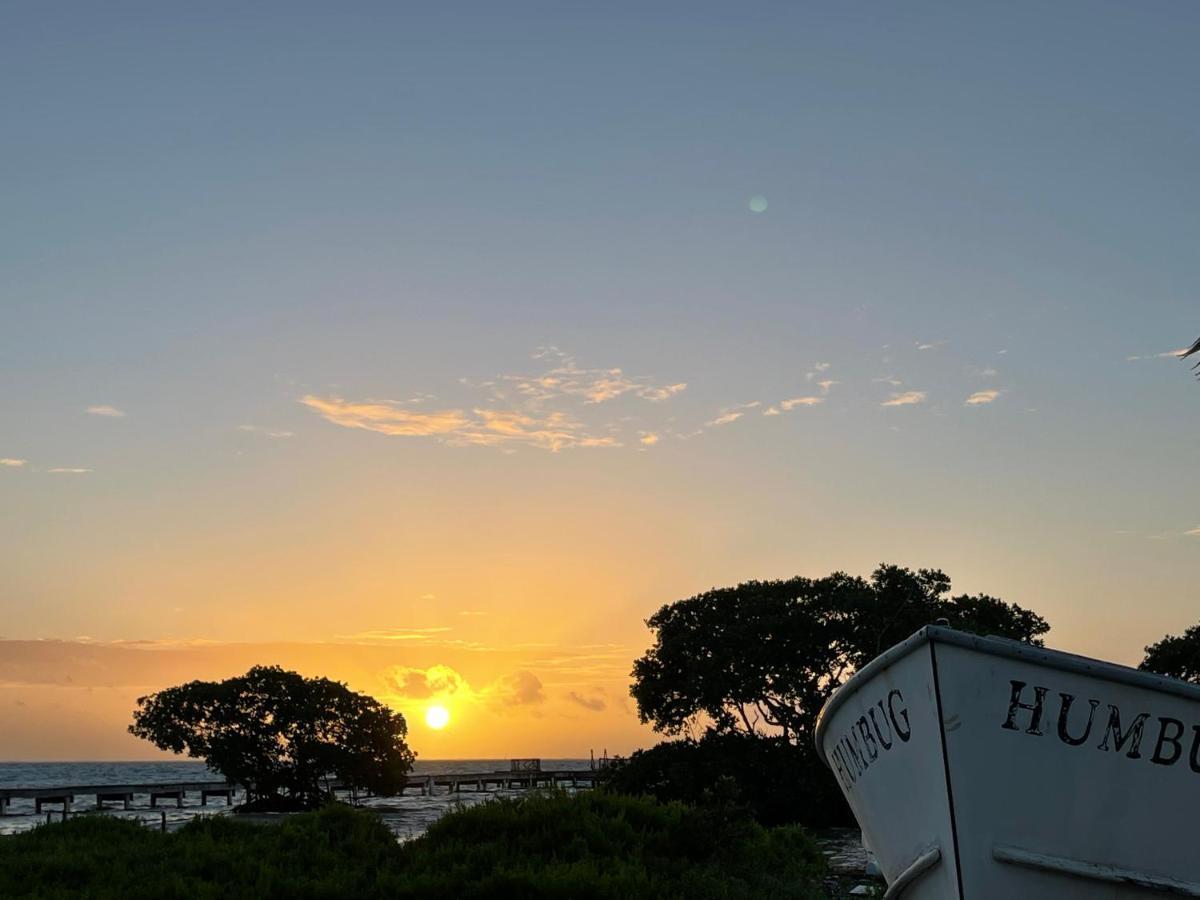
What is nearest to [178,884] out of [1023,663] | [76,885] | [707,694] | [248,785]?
[76,885]

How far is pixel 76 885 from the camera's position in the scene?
61.0ft

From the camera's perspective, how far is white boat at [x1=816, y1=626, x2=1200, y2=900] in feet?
29.6

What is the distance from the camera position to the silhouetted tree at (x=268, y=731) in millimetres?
61062

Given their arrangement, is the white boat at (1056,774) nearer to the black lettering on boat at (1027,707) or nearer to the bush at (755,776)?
the black lettering on boat at (1027,707)

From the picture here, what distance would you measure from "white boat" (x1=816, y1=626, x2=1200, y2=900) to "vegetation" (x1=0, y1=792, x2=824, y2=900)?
9.08m

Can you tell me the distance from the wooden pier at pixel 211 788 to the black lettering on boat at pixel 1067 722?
2318 inches

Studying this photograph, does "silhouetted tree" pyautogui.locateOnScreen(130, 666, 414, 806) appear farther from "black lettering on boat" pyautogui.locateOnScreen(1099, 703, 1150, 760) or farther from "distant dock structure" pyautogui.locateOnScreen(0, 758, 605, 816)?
"black lettering on boat" pyautogui.locateOnScreen(1099, 703, 1150, 760)

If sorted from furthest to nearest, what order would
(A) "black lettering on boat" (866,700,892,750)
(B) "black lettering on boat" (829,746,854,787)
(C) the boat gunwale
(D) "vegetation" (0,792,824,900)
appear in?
(D) "vegetation" (0,792,824,900), (B) "black lettering on boat" (829,746,854,787), (A) "black lettering on boat" (866,700,892,750), (C) the boat gunwale

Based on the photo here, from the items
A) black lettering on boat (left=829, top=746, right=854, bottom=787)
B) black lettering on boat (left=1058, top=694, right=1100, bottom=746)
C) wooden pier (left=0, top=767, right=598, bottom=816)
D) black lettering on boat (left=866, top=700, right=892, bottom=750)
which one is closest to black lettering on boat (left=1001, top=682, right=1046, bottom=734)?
black lettering on boat (left=1058, top=694, right=1100, bottom=746)

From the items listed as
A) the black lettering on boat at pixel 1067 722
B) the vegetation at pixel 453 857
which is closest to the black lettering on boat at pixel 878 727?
the black lettering on boat at pixel 1067 722

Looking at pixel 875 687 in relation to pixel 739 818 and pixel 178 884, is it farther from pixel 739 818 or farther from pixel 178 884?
pixel 178 884

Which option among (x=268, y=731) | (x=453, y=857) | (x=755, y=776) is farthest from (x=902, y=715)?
(x=268, y=731)

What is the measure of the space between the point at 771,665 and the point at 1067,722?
3892cm

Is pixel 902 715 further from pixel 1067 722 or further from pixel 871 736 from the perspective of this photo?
pixel 1067 722
